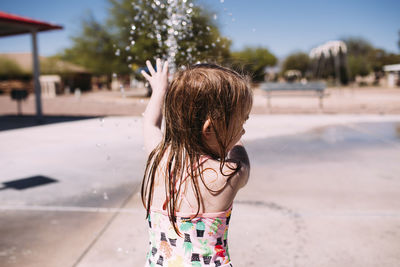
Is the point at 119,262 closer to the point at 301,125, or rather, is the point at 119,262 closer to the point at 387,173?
the point at 387,173

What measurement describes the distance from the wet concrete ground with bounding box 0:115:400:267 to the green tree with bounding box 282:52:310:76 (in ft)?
228

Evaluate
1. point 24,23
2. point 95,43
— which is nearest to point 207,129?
point 24,23

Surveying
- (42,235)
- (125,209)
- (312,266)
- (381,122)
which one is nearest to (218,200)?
(312,266)

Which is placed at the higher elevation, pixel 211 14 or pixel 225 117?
pixel 211 14

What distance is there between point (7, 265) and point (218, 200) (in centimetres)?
199

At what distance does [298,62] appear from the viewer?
72250 millimetres

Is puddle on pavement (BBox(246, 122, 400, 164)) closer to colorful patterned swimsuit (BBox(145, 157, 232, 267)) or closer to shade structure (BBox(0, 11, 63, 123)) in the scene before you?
colorful patterned swimsuit (BBox(145, 157, 232, 267))

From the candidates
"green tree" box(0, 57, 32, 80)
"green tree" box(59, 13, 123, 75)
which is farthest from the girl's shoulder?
"green tree" box(0, 57, 32, 80)

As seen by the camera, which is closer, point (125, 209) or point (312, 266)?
point (312, 266)

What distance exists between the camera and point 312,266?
2.32 meters

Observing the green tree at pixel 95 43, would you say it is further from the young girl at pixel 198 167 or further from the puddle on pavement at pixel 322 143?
the young girl at pixel 198 167

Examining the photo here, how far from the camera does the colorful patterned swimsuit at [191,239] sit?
3.59 feet

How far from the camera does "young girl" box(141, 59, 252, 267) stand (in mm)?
1029

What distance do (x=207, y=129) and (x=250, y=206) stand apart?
2.52 metres
